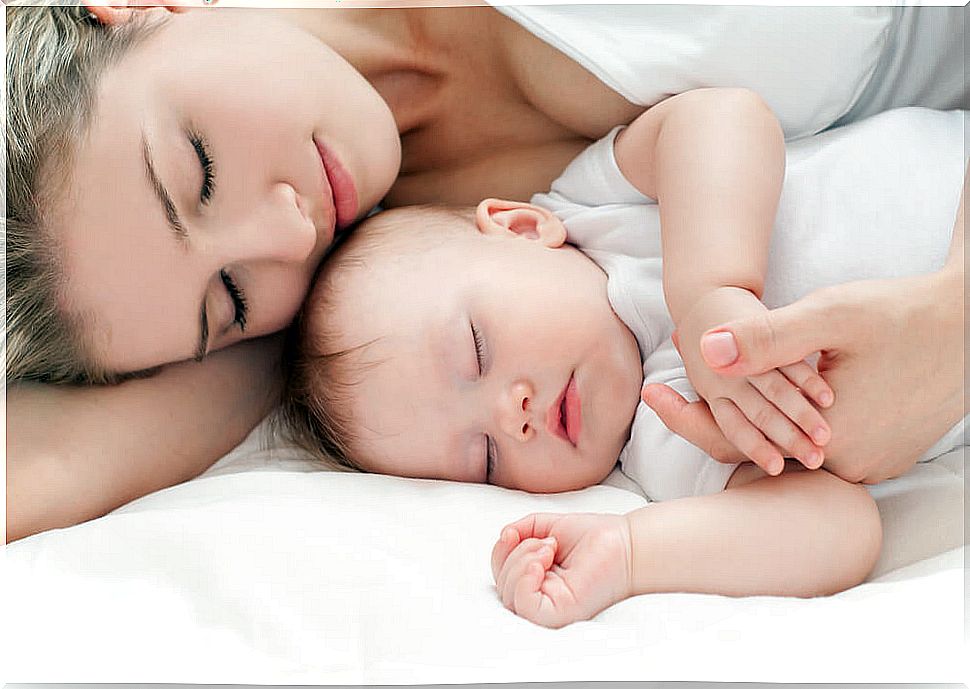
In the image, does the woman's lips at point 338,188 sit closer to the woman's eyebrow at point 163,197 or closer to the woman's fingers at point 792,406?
the woman's eyebrow at point 163,197

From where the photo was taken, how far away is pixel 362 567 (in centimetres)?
65

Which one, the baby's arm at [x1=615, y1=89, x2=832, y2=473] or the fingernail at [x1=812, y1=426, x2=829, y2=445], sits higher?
the baby's arm at [x1=615, y1=89, x2=832, y2=473]

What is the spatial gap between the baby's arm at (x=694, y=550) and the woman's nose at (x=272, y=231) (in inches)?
11.9

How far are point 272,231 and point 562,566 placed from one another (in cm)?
35

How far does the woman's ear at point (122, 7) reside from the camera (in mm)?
804

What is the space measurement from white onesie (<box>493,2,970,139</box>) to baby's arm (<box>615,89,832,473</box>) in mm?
34

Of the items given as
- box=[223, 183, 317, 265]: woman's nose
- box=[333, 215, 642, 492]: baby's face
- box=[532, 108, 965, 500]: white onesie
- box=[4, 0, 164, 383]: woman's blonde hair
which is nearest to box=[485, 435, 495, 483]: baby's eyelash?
box=[333, 215, 642, 492]: baby's face

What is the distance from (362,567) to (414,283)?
0.25 meters

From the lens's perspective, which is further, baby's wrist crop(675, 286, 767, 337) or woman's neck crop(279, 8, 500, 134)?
woman's neck crop(279, 8, 500, 134)

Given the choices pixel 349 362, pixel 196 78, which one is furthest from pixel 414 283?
pixel 196 78

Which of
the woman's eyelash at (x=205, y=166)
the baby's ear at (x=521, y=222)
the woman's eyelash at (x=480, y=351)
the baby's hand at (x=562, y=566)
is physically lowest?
the baby's hand at (x=562, y=566)

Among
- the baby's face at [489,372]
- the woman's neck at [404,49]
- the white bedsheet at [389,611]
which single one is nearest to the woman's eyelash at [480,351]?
the baby's face at [489,372]

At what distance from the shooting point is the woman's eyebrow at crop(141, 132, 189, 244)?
0.75 m

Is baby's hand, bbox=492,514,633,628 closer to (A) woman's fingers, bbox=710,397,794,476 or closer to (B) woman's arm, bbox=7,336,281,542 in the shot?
(A) woman's fingers, bbox=710,397,794,476
